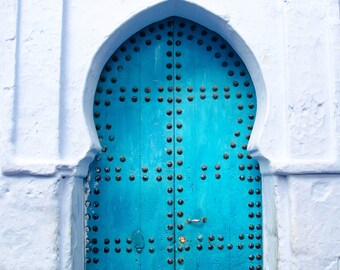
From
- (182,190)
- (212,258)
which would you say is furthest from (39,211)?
(212,258)

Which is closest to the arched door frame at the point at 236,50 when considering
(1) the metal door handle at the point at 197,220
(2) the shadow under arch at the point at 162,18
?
(2) the shadow under arch at the point at 162,18

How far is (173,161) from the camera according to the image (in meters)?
2.94

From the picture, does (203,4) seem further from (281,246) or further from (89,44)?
(281,246)

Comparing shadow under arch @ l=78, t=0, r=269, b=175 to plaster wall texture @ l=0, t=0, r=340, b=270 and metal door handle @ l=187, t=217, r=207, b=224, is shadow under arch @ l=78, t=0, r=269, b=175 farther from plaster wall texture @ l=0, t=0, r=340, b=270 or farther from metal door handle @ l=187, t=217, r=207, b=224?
metal door handle @ l=187, t=217, r=207, b=224

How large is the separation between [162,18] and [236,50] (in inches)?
20.2

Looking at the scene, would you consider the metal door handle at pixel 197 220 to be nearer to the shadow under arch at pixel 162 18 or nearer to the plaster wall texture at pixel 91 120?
the plaster wall texture at pixel 91 120

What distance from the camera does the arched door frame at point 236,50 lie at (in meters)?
2.71

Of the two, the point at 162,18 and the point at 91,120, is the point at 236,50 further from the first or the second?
the point at 91,120

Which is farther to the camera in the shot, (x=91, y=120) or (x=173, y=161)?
(x=173, y=161)

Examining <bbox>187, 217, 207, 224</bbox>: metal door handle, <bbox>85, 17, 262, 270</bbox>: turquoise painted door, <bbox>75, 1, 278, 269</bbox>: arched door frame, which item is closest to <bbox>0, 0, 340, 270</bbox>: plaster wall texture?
<bbox>75, 1, 278, 269</bbox>: arched door frame

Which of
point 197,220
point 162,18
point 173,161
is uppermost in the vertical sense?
point 162,18

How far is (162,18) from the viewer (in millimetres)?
3002

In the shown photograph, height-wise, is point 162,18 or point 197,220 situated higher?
point 162,18

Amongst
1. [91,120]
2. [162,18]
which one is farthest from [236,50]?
[91,120]
